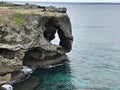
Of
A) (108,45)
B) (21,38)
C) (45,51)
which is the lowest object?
(108,45)

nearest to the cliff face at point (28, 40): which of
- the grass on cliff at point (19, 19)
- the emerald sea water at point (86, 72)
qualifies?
the grass on cliff at point (19, 19)

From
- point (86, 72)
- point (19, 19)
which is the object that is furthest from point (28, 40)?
point (86, 72)

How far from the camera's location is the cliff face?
53.8 m

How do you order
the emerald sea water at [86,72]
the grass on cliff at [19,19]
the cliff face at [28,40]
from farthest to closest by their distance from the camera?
the grass on cliff at [19,19]
the cliff face at [28,40]
the emerald sea water at [86,72]

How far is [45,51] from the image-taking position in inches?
2486

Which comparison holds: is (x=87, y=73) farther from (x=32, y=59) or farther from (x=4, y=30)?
(x=4, y=30)

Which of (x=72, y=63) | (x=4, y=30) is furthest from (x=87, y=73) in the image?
(x=4, y=30)

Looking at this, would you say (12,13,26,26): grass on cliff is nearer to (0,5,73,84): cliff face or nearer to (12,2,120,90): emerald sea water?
(0,5,73,84): cliff face

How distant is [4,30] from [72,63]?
19.8 metres

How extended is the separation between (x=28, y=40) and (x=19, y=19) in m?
4.82

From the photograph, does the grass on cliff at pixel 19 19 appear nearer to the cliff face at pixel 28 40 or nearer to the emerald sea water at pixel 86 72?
the cliff face at pixel 28 40

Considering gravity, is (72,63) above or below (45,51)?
below

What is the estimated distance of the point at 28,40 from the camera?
5881cm

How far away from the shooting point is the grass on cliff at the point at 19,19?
5922 cm
